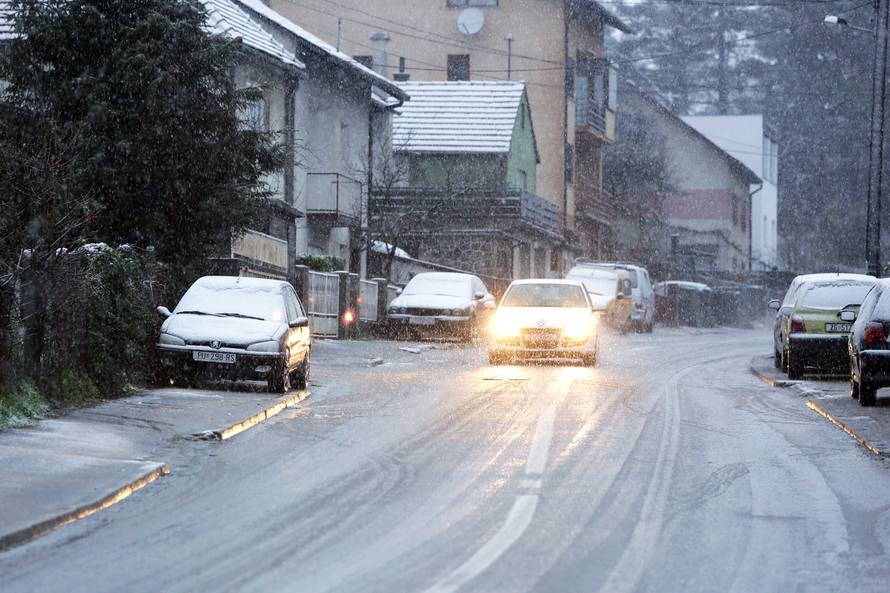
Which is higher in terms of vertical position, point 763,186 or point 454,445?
point 763,186

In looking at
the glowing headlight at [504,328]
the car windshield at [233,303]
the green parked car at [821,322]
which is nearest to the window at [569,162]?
the glowing headlight at [504,328]

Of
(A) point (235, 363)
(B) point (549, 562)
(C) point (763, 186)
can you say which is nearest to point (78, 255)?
(A) point (235, 363)

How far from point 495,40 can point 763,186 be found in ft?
93.4

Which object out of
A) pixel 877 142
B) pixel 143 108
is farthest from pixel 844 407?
pixel 877 142

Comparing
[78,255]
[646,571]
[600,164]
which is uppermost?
[600,164]

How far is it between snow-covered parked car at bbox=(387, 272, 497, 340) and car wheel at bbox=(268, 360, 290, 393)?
55.1 feet

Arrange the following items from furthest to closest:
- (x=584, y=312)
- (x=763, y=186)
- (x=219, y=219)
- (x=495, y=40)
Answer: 1. (x=763, y=186)
2. (x=495, y=40)
3. (x=584, y=312)
4. (x=219, y=219)

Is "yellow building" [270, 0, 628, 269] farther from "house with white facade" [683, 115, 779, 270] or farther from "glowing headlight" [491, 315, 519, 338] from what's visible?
"glowing headlight" [491, 315, 519, 338]

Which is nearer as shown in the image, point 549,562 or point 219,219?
point 549,562

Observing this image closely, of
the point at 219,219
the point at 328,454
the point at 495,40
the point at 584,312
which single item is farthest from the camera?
the point at 495,40

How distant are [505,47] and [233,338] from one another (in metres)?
45.4

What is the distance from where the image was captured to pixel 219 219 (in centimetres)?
2462

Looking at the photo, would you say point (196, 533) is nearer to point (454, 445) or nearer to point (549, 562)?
point (549, 562)

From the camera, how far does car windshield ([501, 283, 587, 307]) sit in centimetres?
A: 2925
